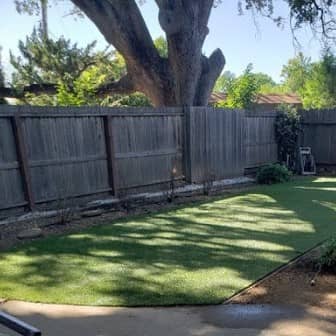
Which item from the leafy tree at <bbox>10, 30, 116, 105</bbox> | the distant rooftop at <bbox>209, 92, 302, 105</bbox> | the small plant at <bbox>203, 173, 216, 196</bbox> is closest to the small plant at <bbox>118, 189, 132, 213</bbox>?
the small plant at <bbox>203, 173, 216, 196</bbox>

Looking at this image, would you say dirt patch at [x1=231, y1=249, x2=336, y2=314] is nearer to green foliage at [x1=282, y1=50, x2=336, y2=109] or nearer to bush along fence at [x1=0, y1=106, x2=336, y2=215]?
bush along fence at [x1=0, y1=106, x2=336, y2=215]

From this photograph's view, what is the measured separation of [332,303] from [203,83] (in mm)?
10957

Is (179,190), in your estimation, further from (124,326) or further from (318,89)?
(318,89)

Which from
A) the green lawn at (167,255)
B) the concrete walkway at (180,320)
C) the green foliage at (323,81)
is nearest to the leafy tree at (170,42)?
the green foliage at (323,81)

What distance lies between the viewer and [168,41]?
12766mm

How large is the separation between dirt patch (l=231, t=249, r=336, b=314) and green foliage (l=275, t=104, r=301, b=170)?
9476 mm

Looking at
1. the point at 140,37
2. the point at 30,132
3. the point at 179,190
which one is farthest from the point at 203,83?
the point at 30,132

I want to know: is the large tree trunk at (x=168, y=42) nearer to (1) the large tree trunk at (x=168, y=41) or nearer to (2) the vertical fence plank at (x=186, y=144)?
(1) the large tree trunk at (x=168, y=41)

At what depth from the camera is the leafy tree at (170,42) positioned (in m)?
12.5

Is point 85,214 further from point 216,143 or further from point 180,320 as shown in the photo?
point 216,143

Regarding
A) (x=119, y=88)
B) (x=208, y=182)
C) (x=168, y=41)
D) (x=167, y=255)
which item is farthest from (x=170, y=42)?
(x=167, y=255)

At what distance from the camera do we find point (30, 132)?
719 cm

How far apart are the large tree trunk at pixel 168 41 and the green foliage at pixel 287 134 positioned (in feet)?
8.44

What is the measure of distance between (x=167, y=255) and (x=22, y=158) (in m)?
3.43
